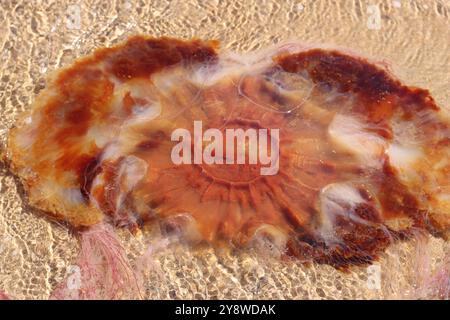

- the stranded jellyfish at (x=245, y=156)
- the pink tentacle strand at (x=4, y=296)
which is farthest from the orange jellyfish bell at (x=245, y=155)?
the pink tentacle strand at (x=4, y=296)

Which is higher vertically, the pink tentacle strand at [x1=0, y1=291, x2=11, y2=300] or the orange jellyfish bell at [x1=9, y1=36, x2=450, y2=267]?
the orange jellyfish bell at [x1=9, y1=36, x2=450, y2=267]

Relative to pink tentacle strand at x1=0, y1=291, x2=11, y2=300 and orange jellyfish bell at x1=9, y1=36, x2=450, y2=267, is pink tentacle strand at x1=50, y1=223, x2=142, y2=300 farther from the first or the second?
pink tentacle strand at x1=0, y1=291, x2=11, y2=300

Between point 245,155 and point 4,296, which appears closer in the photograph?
point 4,296

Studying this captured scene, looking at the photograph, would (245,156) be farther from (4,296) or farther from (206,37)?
(4,296)

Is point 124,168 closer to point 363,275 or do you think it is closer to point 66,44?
point 66,44

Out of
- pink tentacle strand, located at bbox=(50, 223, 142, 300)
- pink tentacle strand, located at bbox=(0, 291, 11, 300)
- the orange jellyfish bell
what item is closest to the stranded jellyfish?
the orange jellyfish bell

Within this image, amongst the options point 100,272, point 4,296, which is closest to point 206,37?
point 100,272

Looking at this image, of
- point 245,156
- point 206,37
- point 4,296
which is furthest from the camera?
point 206,37
